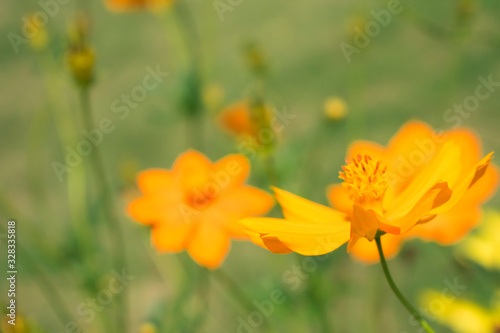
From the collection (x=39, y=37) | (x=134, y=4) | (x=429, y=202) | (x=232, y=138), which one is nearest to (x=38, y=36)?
(x=39, y=37)

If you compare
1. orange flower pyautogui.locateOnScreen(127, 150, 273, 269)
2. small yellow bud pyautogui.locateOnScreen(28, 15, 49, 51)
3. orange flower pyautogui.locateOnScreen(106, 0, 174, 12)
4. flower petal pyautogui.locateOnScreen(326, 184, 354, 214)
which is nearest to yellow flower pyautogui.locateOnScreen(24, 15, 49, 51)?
small yellow bud pyautogui.locateOnScreen(28, 15, 49, 51)

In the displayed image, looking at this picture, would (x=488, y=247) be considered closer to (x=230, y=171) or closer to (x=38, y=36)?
(x=230, y=171)

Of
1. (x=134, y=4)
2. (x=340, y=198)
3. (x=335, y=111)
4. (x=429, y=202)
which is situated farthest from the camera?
(x=134, y=4)

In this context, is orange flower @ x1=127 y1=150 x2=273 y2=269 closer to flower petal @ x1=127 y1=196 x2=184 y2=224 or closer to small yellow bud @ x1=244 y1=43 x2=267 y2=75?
flower petal @ x1=127 y1=196 x2=184 y2=224

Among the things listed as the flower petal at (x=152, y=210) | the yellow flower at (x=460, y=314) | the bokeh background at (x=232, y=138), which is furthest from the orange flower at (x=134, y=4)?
the yellow flower at (x=460, y=314)

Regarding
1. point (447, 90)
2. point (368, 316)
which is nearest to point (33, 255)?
point (368, 316)

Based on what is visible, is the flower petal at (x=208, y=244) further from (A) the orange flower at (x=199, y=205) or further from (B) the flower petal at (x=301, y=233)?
(B) the flower petal at (x=301, y=233)

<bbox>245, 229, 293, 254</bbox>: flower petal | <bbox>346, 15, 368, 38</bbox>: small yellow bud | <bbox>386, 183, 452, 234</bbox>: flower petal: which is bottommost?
<bbox>245, 229, 293, 254</bbox>: flower petal
